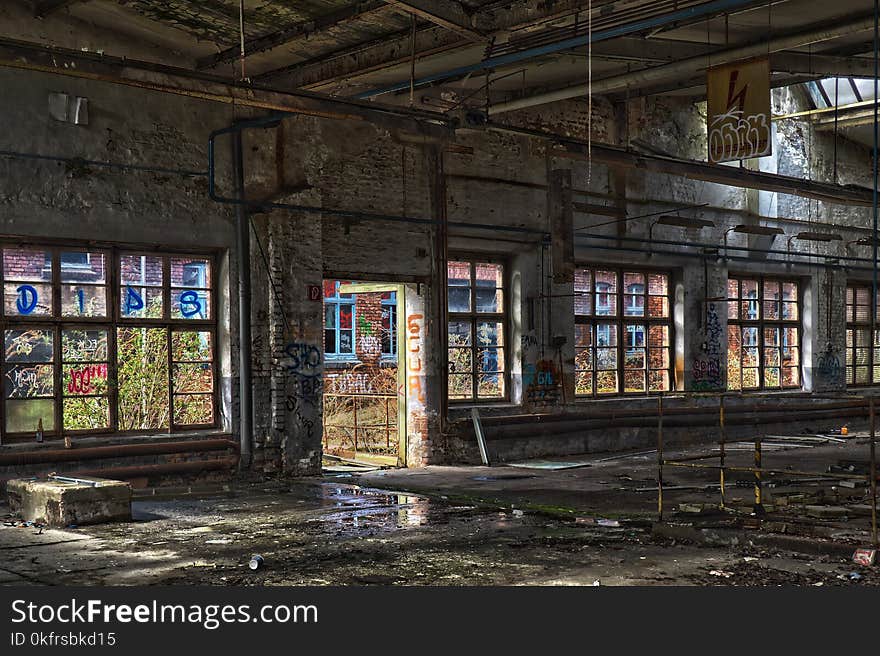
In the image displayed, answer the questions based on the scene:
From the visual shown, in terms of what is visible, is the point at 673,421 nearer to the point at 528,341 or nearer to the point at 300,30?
the point at 528,341

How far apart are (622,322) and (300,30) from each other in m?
7.81

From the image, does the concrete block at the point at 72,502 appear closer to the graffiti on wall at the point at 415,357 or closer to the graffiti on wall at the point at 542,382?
the graffiti on wall at the point at 415,357

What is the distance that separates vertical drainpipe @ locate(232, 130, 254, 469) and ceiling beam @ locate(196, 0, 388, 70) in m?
0.94

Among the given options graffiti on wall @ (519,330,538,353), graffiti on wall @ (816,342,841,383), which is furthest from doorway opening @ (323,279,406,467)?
graffiti on wall @ (816,342,841,383)

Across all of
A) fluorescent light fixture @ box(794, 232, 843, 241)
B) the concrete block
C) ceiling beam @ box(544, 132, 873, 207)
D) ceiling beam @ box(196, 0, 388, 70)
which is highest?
ceiling beam @ box(196, 0, 388, 70)

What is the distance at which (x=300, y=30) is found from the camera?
10.1 m

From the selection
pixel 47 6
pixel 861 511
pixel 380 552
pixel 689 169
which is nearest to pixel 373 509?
pixel 380 552

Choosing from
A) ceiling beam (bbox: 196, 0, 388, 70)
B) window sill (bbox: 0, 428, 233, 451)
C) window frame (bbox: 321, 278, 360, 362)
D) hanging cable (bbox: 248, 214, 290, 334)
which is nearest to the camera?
ceiling beam (bbox: 196, 0, 388, 70)

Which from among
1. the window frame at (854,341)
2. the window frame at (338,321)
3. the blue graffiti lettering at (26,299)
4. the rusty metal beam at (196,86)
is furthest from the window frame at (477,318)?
the window frame at (854,341)

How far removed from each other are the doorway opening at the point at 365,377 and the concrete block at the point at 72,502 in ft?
16.8

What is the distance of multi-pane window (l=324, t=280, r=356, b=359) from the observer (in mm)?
22453

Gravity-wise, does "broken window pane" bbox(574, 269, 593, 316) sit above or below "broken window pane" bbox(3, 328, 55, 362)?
above

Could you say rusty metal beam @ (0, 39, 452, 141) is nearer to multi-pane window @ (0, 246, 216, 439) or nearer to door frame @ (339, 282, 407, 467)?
multi-pane window @ (0, 246, 216, 439)

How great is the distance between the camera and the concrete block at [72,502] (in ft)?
28.5
